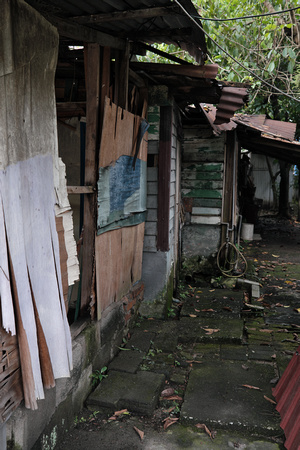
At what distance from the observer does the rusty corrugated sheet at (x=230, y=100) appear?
5343 mm

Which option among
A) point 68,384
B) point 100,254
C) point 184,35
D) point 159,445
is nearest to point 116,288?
point 100,254

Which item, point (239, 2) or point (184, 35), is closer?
A: point (184, 35)

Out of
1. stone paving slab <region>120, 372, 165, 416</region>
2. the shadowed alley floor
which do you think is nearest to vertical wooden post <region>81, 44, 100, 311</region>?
stone paving slab <region>120, 372, 165, 416</region>

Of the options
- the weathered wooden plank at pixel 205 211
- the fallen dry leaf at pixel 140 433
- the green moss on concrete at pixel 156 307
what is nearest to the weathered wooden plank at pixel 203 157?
the weathered wooden plank at pixel 205 211

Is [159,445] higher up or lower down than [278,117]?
lower down

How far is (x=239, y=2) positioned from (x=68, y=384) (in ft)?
30.3

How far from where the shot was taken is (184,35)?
432 cm

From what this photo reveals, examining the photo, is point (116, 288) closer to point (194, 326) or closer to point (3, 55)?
point (194, 326)

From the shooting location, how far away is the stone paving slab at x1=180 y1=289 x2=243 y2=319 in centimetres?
665

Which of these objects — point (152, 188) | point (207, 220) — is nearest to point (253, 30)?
point (207, 220)

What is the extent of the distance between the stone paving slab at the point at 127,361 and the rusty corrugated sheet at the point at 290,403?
1626mm

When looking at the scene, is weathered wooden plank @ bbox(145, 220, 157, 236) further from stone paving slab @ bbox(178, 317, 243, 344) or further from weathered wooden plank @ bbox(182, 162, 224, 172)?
weathered wooden plank @ bbox(182, 162, 224, 172)

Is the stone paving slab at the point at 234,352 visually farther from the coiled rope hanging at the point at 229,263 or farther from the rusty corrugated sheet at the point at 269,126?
the rusty corrugated sheet at the point at 269,126

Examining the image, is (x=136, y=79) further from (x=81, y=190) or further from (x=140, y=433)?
(x=140, y=433)
